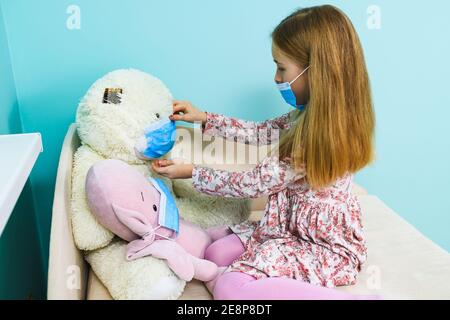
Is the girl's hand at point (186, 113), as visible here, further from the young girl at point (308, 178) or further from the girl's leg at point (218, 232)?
the girl's leg at point (218, 232)

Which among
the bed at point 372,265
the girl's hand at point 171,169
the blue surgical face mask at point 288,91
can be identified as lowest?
the bed at point 372,265

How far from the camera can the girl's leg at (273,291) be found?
87cm

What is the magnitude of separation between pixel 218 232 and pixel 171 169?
215 millimetres

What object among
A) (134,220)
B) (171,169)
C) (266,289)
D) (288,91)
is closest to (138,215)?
(134,220)

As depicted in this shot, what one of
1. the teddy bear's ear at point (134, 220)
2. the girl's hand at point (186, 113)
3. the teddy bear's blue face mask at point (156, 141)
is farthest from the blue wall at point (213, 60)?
the teddy bear's ear at point (134, 220)

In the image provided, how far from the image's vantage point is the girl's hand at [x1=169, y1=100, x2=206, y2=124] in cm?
110

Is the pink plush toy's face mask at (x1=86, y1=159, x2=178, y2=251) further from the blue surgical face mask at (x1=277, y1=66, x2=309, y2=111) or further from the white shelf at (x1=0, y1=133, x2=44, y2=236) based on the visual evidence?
the blue surgical face mask at (x1=277, y1=66, x2=309, y2=111)

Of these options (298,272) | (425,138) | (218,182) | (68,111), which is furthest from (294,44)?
(425,138)

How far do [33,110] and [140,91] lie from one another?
1.22 feet

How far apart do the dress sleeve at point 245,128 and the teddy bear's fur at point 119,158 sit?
15 cm

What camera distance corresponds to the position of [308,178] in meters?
0.94
